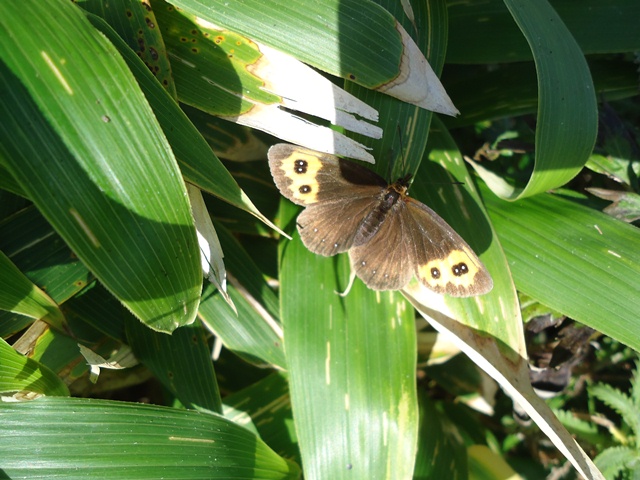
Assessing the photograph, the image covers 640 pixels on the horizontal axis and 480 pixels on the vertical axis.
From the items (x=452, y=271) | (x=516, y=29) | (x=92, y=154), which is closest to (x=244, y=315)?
(x=452, y=271)

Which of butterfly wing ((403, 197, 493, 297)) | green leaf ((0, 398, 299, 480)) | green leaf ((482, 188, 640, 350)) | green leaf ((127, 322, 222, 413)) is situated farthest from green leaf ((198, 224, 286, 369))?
green leaf ((482, 188, 640, 350))

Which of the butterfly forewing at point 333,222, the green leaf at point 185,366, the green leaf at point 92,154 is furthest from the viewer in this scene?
the green leaf at point 185,366

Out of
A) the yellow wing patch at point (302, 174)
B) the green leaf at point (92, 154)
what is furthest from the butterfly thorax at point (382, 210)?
the green leaf at point (92, 154)

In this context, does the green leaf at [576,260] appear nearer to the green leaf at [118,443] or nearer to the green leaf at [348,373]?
the green leaf at [348,373]

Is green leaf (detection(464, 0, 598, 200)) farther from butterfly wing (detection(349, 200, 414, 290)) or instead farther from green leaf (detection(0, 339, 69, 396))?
green leaf (detection(0, 339, 69, 396))

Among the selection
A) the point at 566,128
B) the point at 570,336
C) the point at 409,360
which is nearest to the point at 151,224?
the point at 409,360

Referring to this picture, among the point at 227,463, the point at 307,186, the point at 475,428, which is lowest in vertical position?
the point at 475,428

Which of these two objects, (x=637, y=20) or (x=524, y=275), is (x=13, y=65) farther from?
(x=637, y=20)
